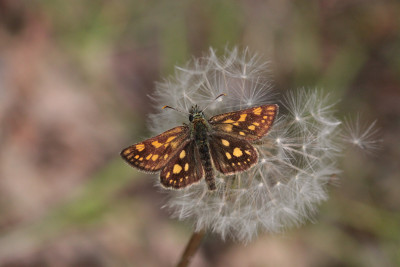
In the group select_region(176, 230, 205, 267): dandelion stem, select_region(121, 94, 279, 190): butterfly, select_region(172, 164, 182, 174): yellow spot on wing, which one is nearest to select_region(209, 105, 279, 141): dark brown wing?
select_region(121, 94, 279, 190): butterfly

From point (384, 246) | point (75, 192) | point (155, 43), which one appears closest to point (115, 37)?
point (155, 43)

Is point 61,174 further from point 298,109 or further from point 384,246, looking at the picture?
point 384,246

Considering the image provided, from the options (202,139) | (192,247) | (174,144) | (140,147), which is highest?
(202,139)

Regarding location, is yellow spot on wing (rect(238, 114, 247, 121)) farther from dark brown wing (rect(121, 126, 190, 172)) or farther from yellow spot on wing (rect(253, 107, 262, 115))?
dark brown wing (rect(121, 126, 190, 172))

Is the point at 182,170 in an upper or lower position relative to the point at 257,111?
lower

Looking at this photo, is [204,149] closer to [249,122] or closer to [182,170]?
[182,170]

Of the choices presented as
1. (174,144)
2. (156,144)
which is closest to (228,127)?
(174,144)

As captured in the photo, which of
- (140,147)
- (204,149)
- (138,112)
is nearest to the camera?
(140,147)

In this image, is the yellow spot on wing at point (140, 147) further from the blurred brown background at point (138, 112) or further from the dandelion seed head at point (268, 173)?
the blurred brown background at point (138, 112)
